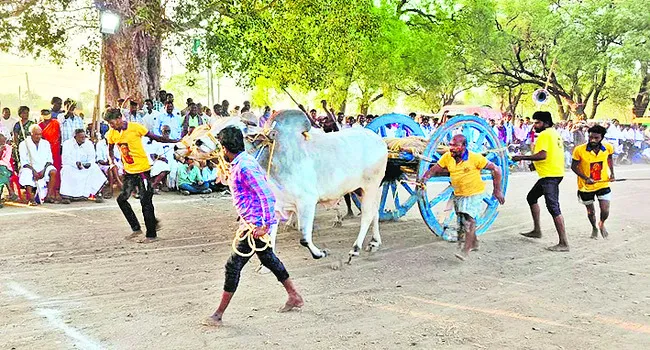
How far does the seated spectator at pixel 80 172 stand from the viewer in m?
10.7

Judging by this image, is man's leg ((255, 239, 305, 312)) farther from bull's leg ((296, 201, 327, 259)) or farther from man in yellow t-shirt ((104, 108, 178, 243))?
man in yellow t-shirt ((104, 108, 178, 243))

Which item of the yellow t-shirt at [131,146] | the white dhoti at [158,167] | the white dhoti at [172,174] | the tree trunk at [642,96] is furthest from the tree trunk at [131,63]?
the tree trunk at [642,96]

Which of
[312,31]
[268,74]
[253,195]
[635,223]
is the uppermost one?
[312,31]

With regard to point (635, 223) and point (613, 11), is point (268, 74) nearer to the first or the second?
point (635, 223)

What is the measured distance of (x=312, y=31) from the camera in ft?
52.0

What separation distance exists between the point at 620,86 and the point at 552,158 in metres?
28.0

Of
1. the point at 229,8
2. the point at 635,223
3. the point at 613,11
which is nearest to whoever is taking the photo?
the point at 635,223

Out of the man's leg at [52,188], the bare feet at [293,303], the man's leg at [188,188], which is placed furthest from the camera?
the man's leg at [188,188]

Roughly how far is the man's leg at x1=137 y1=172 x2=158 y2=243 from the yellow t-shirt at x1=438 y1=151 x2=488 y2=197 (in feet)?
12.2

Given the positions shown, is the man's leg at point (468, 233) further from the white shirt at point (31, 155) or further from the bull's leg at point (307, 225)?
the white shirt at point (31, 155)

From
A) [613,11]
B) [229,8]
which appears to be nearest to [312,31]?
[229,8]

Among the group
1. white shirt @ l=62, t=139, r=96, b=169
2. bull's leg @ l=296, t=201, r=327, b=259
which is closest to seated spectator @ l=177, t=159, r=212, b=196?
white shirt @ l=62, t=139, r=96, b=169

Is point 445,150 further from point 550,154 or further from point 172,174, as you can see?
point 172,174

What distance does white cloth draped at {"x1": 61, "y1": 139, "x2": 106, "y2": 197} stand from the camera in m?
10.7
